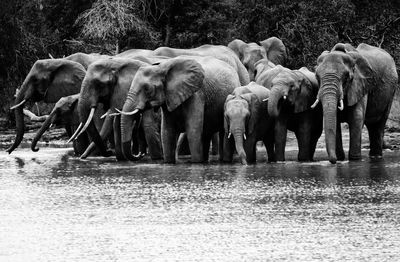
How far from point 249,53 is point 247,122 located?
884cm

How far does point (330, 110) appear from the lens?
835 inches

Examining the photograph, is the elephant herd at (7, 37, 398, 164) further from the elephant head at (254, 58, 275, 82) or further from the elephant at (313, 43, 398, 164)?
the elephant head at (254, 58, 275, 82)

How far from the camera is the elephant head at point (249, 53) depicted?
30.0 m

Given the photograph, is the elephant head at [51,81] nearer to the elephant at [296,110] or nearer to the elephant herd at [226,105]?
the elephant herd at [226,105]

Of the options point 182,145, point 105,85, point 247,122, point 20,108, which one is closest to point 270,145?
point 247,122

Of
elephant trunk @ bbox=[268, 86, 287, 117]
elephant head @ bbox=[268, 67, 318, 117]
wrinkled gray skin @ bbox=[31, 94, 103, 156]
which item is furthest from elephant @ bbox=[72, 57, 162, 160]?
elephant trunk @ bbox=[268, 86, 287, 117]

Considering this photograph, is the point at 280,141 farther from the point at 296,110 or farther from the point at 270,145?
the point at 270,145

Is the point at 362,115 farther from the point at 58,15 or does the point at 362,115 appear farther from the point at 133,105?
the point at 58,15

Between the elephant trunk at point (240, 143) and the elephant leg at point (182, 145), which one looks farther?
the elephant leg at point (182, 145)

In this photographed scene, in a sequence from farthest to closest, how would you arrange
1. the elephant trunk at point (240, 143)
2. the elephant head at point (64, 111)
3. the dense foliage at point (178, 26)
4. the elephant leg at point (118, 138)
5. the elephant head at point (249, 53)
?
the dense foliage at point (178, 26)
the elephant head at point (249, 53)
the elephant head at point (64, 111)
the elephant leg at point (118, 138)
the elephant trunk at point (240, 143)

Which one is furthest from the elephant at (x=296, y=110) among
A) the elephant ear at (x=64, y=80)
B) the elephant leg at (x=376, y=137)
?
the elephant ear at (x=64, y=80)

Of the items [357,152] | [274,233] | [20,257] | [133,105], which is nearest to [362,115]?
[357,152]

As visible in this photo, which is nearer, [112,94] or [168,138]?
[168,138]

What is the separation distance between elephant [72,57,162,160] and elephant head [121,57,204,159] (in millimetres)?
1236
